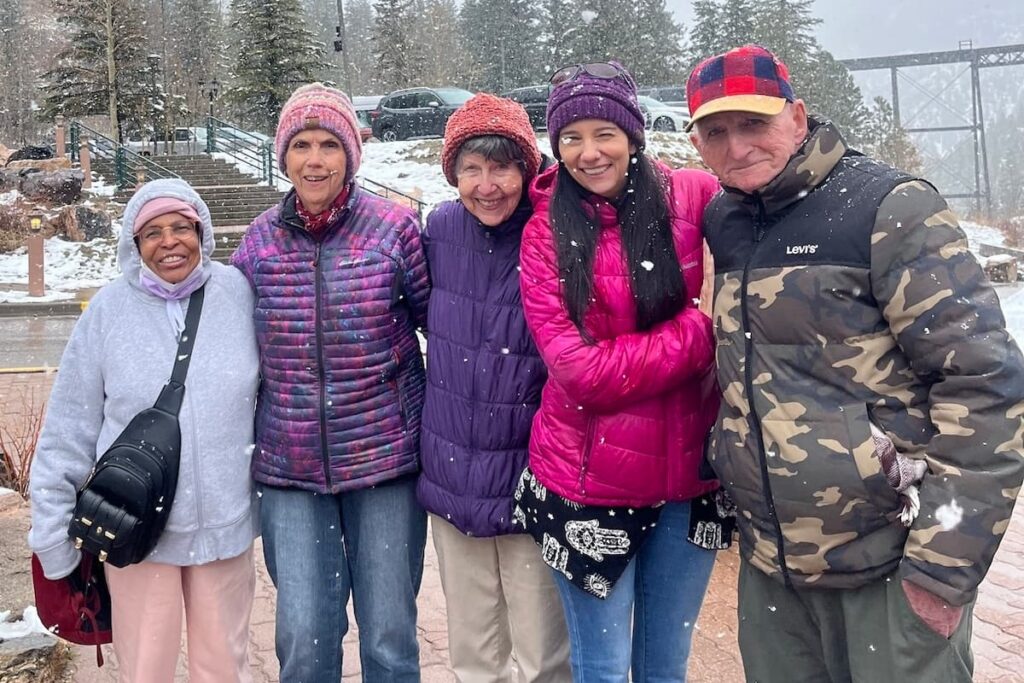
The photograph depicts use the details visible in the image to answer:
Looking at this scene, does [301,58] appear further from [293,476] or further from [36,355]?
[293,476]

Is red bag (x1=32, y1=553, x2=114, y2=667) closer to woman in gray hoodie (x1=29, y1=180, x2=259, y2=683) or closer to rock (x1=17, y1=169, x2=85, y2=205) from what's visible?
woman in gray hoodie (x1=29, y1=180, x2=259, y2=683)

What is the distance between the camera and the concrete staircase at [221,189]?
1947 cm

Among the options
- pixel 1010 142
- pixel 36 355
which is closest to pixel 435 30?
pixel 36 355

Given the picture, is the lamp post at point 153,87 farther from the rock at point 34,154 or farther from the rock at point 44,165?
the rock at point 44,165

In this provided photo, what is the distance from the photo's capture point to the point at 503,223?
100 inches

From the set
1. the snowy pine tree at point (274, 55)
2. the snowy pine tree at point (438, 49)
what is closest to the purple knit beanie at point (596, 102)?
the snowy pine tree at point (274, 55)

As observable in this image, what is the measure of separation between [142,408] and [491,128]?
137cm

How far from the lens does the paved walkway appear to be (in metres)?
3.51

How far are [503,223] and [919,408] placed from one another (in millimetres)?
1305

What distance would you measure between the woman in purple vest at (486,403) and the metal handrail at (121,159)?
20175 mm

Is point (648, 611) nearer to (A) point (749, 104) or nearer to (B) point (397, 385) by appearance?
(B) point (397, 385)

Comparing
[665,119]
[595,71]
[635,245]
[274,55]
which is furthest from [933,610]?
[274,55]

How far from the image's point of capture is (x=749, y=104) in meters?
1.94

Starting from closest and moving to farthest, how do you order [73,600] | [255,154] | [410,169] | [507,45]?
[73,600]
[410,169]
[255,154]
[507,45]
